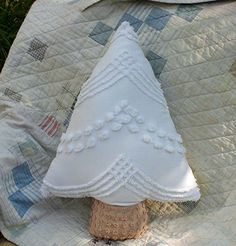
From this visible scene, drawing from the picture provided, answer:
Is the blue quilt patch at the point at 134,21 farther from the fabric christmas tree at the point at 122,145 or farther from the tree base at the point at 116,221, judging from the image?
the tree base at the point at 116,221

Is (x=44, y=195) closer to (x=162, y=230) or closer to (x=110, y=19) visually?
(x=162, y=230)

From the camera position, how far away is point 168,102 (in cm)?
205

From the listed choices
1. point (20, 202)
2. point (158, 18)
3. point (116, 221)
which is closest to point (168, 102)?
point (158, 18)

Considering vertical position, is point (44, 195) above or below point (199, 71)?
below

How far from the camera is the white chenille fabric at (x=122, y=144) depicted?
1.82 meters

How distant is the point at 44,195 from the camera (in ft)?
6.48

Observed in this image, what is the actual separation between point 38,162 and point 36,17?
0.52 m

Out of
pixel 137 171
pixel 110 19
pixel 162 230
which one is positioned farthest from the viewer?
pixel 110 19

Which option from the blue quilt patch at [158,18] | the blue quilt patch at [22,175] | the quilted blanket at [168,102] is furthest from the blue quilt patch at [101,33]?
the blue quilt patch at [22,175]

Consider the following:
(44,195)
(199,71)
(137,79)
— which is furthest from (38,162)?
(199,71)

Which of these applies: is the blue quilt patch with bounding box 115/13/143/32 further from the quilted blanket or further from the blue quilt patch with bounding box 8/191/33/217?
the blue quilt patch with bounding box 8/191/33/217

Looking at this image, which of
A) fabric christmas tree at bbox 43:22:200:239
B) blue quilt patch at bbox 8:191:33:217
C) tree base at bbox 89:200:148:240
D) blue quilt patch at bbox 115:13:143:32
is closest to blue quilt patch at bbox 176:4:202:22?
blue quilt patch at bbox 115:13:143:32

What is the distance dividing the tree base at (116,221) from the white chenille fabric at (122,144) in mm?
32

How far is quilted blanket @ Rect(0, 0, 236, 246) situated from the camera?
193 cm
